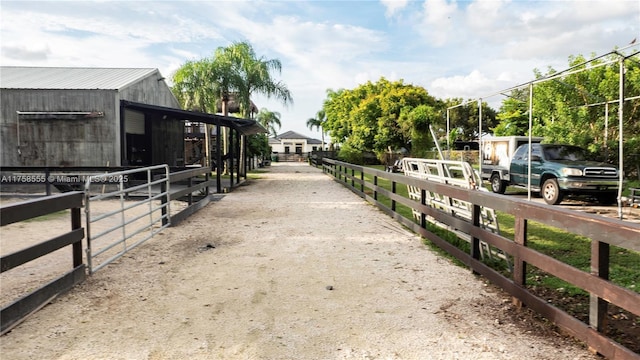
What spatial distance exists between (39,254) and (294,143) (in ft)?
302

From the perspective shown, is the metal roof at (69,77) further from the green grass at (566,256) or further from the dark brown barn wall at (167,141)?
the green grass at (566,256)

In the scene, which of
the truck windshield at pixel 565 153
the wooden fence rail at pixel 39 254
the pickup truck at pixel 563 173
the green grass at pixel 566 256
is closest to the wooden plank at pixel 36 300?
the wooden fence rail at pixel 39 254

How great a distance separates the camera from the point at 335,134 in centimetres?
5419

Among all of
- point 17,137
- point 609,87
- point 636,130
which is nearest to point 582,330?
point 609,87

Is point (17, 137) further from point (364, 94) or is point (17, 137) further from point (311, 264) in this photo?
point (364, 94)

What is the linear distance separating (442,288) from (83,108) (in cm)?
1638

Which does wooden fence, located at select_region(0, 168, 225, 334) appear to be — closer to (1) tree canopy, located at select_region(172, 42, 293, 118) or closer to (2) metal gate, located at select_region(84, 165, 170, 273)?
(2) metal gate, located at select_region(84, 165, 170, 273)

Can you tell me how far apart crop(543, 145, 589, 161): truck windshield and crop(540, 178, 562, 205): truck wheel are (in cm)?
96

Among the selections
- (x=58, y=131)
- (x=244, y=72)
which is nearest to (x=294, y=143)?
(x=244, y=72)

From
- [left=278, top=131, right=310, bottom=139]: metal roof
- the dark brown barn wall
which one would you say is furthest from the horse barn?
[left=278, top=131, right=310, bottom=139]: metal roof

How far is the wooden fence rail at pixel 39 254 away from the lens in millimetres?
3527

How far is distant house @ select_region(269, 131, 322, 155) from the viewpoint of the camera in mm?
95188

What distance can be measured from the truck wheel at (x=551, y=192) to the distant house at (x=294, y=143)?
268 ft

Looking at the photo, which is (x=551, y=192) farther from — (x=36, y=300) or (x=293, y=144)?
(x=293, y=144)
